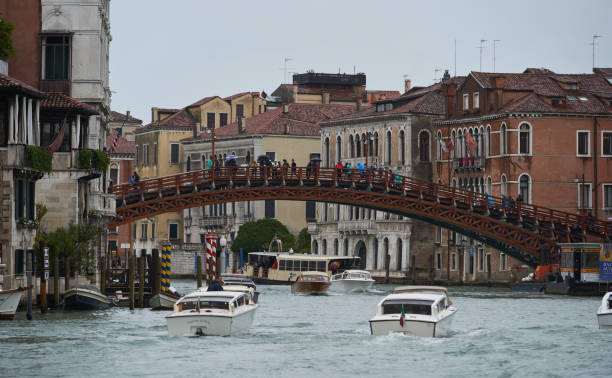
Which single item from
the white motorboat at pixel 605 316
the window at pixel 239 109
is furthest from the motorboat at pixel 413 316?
the window at pixel 239 109

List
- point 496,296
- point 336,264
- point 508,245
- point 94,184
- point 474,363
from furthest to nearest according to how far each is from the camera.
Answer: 1. point 336,264
2. point 508,245
3. point 496,296
4. point 94,184
5. point 474,363

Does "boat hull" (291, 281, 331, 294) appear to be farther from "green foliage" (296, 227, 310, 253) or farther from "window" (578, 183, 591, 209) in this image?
"green foliage" (296, 227, 310, 253)

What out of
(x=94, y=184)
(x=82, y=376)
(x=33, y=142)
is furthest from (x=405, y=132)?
(x=82, y=376)

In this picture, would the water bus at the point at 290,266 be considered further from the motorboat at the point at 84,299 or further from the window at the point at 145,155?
the window at the point at 145,155

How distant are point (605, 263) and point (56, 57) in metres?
22.7

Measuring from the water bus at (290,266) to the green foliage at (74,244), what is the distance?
30.2m

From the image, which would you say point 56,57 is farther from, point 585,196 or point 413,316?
point 585,196

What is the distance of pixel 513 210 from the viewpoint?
3265 inches

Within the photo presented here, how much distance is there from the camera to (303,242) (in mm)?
111188

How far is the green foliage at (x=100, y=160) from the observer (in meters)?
60.7

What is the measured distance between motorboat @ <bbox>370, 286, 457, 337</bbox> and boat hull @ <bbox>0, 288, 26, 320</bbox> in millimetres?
10098

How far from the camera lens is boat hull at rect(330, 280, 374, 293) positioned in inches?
3150

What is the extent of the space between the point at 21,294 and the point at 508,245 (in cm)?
3342

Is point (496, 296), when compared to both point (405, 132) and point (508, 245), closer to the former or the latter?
point (508, 245)
